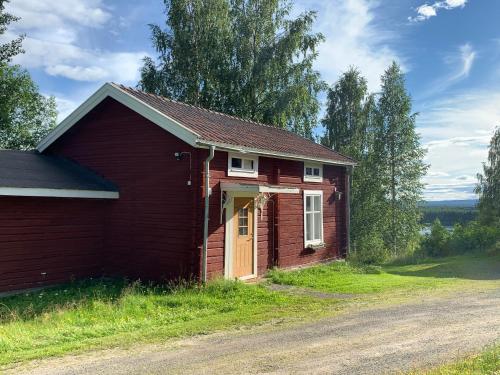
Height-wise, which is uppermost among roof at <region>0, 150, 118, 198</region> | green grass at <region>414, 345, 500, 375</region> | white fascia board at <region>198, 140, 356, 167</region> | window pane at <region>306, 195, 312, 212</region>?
white fascia board at <region>198, 140, 356, 167</region>

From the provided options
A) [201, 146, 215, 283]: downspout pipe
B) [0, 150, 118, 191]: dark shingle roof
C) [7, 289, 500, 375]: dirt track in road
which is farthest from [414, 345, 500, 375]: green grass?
[0, 150, 118, 191]: dark shingle roof

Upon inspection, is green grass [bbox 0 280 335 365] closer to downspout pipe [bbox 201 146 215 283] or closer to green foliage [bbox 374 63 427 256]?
downspout pipe [bbox 201 146 215 283]

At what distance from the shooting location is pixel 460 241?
19.4m

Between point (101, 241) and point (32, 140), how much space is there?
1799 cm

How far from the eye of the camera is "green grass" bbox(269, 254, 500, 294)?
10.8 meters

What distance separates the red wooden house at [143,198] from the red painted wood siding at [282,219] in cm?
4

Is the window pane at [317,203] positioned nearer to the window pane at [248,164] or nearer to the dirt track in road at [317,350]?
the window pane at [248,164]

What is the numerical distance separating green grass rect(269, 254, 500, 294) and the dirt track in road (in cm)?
337

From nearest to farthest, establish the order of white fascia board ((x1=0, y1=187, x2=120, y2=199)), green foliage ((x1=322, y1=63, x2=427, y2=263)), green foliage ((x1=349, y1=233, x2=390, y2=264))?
white fascia board ((x1=0, y1=187, x2=120, y2=199)) → green foliage ((x1=349, y1=233, x2=390, y2=264)) → green foliage ((x1=322, y1=63, x2=427, y2=263))

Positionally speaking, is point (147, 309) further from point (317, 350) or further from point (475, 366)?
point (475, 366)

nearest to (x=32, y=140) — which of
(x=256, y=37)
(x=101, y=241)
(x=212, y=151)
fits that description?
(x=256, y=37)

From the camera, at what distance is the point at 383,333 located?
6312 millimetres

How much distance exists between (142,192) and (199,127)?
2297 millimetres

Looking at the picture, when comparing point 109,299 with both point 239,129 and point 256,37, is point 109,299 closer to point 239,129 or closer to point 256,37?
point 239,129
